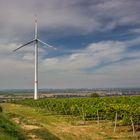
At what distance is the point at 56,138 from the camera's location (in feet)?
89.3

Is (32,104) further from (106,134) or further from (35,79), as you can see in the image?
(106,134)

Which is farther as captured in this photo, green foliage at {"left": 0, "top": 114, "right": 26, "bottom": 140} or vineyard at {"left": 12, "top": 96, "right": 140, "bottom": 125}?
vineyard at {"left": 12, "top": 96, "right": 140, "bottom": 125}

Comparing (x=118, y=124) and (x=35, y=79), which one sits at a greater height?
(x=35, y=79)

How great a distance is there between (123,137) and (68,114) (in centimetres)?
2604

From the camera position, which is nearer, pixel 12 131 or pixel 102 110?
pixel 12 131

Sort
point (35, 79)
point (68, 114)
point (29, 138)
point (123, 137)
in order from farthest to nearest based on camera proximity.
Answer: point (35, 79), point (68, 114), point (123, 137), point (29, 138)

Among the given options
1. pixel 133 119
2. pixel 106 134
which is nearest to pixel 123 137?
pixel 106 134

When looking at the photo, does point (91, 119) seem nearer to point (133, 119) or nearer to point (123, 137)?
point (133, 119)

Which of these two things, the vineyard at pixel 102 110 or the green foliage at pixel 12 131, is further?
the vineyard at pixel 102 110

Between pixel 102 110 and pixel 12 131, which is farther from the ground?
pixel 102 110

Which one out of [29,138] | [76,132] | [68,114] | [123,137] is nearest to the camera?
[29,138]

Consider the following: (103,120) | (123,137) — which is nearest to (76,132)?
(123,137)

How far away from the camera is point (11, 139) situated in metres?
19.9

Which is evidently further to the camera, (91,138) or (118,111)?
(118,111)
